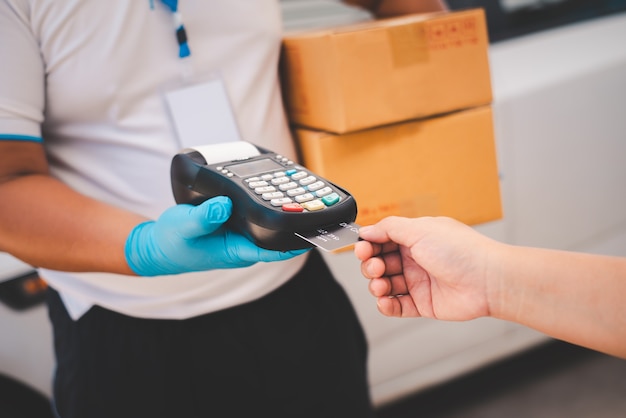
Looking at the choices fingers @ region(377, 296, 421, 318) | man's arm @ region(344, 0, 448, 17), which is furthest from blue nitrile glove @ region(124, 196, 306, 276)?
man's arm @ region(344, 0, 448, 17)

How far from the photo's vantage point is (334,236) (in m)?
0.55

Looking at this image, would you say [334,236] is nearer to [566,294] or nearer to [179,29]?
[566,294]

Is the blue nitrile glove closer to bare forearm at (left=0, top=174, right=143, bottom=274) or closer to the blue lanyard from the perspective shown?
bare forearm at (left=0, top=174, right=143, bottom=274)

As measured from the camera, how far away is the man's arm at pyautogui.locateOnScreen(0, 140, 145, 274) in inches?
25.3

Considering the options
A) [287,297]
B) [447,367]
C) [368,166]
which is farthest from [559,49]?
[287,297]

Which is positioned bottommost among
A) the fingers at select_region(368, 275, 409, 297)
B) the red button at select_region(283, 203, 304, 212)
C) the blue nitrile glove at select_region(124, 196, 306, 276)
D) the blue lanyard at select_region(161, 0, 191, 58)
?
the fingers at select_region(368, 275, 409, 297)

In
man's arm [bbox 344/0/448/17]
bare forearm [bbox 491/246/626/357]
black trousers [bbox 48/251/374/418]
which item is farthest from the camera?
man's arm [bbox 344/0/448/17]

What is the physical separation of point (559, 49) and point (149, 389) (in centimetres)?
157

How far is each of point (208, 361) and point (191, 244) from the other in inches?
8.4

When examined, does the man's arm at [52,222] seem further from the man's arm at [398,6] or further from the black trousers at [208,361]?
the man's arm at [398,6]

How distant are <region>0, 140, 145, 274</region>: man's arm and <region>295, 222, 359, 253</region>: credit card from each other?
251 mm

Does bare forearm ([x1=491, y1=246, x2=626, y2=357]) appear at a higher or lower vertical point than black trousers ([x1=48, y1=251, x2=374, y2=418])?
higher

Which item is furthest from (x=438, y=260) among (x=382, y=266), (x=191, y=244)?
(x=191, y=244)

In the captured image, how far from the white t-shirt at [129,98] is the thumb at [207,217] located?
0.16 m
